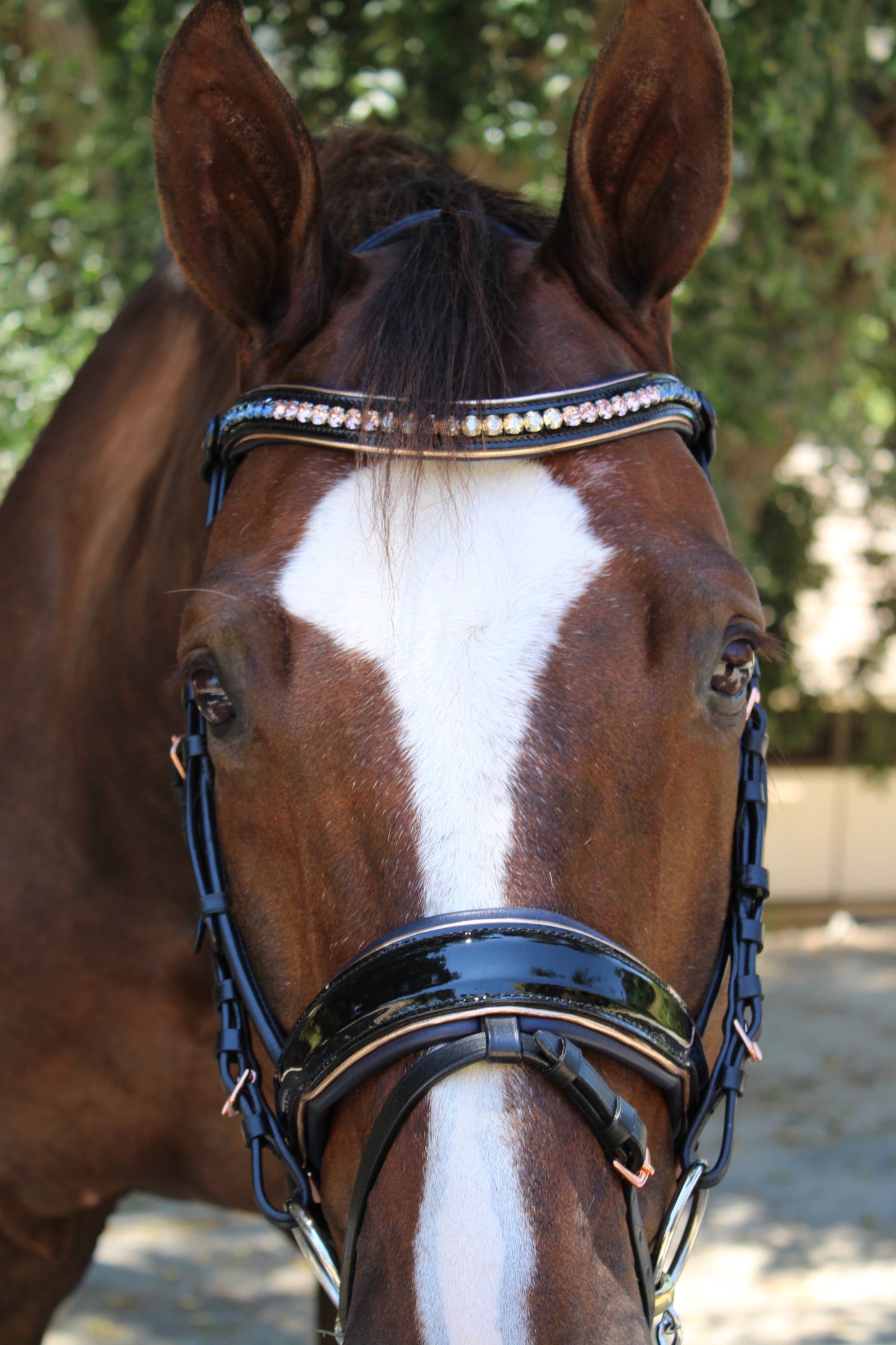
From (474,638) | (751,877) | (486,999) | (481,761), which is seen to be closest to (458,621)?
(474,638)

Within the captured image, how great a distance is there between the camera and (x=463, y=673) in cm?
123

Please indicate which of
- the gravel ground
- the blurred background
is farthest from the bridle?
the gravel ground

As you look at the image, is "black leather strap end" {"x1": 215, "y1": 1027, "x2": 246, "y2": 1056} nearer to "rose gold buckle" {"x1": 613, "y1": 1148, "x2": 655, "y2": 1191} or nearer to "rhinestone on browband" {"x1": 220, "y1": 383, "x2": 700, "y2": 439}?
"rose gold buckle" {"x1": 613, "y1": 1148, "x2": 655, "y2": 1191}

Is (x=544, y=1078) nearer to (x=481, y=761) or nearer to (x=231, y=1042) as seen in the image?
(x=481, y=761)

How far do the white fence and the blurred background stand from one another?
338 centimetres

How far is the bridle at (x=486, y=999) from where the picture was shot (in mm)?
1140

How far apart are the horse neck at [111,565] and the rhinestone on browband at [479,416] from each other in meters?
0.47

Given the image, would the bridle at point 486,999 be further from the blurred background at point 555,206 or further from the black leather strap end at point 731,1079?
the blurred background at point 555,206

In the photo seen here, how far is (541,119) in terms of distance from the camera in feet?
11.3

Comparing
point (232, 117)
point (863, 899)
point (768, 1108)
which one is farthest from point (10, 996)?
point (863, 899)

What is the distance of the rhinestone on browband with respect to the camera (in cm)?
139

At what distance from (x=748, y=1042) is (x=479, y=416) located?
2.57 feet

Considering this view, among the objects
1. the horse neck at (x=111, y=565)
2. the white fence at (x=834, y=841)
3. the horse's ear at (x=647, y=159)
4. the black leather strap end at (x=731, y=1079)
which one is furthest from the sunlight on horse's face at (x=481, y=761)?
the white fence at (x=834, y=841)

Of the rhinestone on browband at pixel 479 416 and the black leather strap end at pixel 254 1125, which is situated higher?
the rhinestone on browband at pixel 479 416
